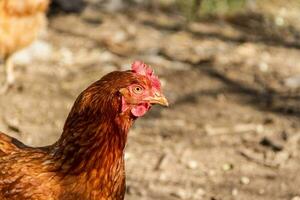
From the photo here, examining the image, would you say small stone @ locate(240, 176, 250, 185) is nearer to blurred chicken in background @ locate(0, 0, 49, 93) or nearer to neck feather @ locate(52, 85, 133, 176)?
neck feather @ locate(52, 85, 133, 176)

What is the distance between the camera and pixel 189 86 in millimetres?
6664

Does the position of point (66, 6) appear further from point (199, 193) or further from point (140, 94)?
point (140, 94)

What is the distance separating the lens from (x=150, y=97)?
139 inches

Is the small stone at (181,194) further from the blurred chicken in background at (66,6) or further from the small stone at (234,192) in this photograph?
the blurred chicken in background at (66,6)

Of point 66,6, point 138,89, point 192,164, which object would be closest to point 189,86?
point 192,164

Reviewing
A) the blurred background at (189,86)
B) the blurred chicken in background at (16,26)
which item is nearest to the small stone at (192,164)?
the blurred background at (189,86)

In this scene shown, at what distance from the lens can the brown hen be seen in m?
3.49

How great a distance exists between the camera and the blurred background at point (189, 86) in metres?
5.40

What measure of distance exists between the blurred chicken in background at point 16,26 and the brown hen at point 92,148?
323 cm

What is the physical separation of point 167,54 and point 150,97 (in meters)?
3.87

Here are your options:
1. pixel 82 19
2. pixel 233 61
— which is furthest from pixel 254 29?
pixel 82 19

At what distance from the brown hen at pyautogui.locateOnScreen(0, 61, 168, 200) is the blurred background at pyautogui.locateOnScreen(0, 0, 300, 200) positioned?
5.02 feet

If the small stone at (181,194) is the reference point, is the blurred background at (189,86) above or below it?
above

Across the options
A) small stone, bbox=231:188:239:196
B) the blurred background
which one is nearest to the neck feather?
the blurred background
